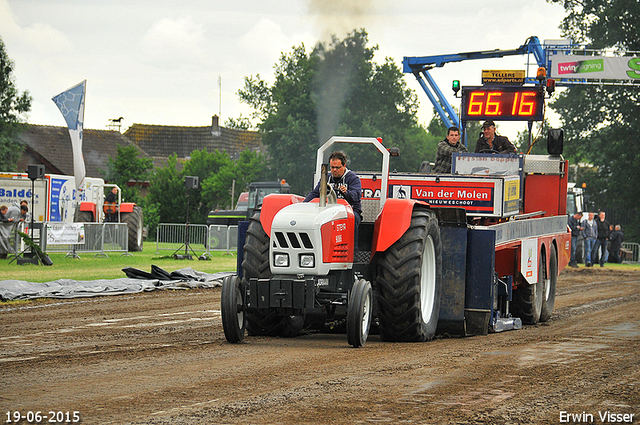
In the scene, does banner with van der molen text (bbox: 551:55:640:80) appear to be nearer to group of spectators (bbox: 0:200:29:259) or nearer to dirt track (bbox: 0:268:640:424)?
group of spectators (bbox: 0:200:29:259)

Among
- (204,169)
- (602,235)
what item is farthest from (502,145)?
(204,169)

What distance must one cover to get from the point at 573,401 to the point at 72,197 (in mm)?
25278

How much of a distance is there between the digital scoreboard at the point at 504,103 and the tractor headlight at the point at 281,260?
7.01m

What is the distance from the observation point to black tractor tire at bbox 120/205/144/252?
2969 cm

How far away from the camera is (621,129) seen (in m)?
46.4

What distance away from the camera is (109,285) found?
16.4m

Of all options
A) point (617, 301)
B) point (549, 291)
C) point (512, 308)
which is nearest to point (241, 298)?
point (512, 308)

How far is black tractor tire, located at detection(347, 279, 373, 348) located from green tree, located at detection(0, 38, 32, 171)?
43.1m

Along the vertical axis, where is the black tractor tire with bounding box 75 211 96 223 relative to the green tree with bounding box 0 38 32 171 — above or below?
below

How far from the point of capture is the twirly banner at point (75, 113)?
24.7 meters

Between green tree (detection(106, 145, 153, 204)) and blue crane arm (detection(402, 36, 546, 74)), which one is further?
green tree (detection(106, 145, 153, 204))

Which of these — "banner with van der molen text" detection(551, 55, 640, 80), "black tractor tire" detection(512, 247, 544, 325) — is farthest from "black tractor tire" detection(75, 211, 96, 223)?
"banner with van der molen text" detection(551, 55, 640, 80)

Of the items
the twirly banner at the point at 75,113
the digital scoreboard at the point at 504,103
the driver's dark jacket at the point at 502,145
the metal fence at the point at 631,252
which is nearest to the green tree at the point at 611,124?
the metal fence at the point at 631,252

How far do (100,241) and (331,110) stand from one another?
33.9 m
